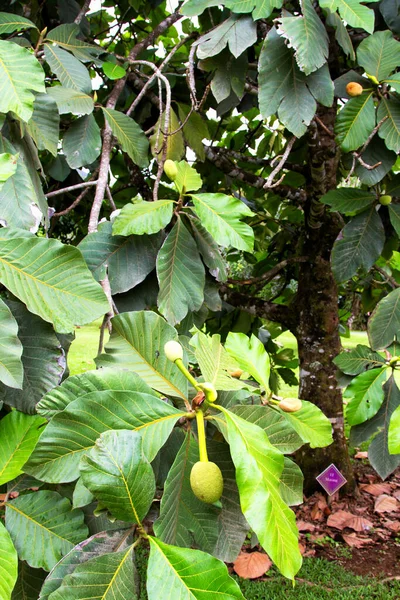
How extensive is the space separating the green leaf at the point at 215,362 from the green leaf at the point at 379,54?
958 mm

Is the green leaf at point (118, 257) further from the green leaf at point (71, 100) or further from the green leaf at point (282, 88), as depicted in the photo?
the green leaf at point (282, 88)

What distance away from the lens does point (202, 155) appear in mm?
1553

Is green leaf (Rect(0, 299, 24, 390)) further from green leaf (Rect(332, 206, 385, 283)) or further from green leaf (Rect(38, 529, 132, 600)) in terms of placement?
green leaf (Rect(332, 206, 385, 283))

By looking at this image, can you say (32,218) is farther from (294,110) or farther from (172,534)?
(294,110)

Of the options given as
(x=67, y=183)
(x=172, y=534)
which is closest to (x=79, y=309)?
(x=172, y=534)

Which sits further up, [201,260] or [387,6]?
[387,6]

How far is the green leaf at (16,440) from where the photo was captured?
63cm

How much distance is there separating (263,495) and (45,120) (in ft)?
2.66

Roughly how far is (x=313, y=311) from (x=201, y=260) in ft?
4.00

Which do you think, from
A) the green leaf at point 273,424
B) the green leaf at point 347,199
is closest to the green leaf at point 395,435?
the green leaf at point 273,424

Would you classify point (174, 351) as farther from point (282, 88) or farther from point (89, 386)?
point (282, 88)

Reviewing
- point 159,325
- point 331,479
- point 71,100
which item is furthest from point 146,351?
point 331,479

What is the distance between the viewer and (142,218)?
885 millimetres

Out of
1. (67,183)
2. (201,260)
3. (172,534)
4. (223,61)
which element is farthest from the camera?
(67,183)
